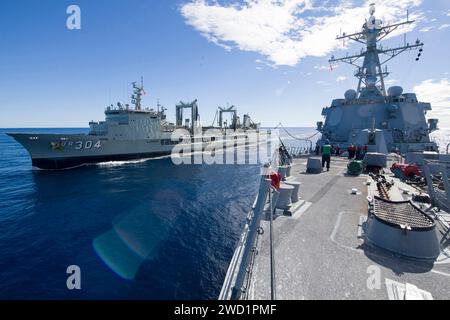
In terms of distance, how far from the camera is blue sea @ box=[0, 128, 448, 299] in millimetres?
7141

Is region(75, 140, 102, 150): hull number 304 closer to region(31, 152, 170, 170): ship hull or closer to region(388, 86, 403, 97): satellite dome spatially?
region(31, 152, 170, 170): ship hull

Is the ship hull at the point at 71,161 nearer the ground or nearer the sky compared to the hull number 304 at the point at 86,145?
nearer the ground

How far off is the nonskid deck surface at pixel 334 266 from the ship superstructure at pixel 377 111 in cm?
2324

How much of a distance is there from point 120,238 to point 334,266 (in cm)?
952

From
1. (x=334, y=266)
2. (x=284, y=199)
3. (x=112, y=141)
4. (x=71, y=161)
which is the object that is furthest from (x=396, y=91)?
(x=71, y=161)

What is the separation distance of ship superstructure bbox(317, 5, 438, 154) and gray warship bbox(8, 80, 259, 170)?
29.2m

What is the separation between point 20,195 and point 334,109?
37426 millimetres

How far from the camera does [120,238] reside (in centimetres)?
1034

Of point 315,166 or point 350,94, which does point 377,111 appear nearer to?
point 350,94

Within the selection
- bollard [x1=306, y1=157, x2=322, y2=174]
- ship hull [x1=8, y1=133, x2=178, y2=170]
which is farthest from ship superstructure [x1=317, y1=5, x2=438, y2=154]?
ship hull [x1=8, y1=133, x2=178, y2=170]

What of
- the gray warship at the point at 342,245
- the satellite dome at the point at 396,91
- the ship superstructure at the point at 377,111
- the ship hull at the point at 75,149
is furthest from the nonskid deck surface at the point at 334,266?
the ship hull at the point at 75,149

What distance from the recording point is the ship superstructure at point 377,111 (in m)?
27.6

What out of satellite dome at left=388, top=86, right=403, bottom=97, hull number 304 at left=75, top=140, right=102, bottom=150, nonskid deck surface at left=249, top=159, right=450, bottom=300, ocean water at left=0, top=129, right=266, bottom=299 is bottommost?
ocean water at left=0, top=129, right=266, bottom=299

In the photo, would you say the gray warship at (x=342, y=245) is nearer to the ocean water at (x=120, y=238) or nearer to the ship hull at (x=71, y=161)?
the ocean water at (x=120, y=238)
